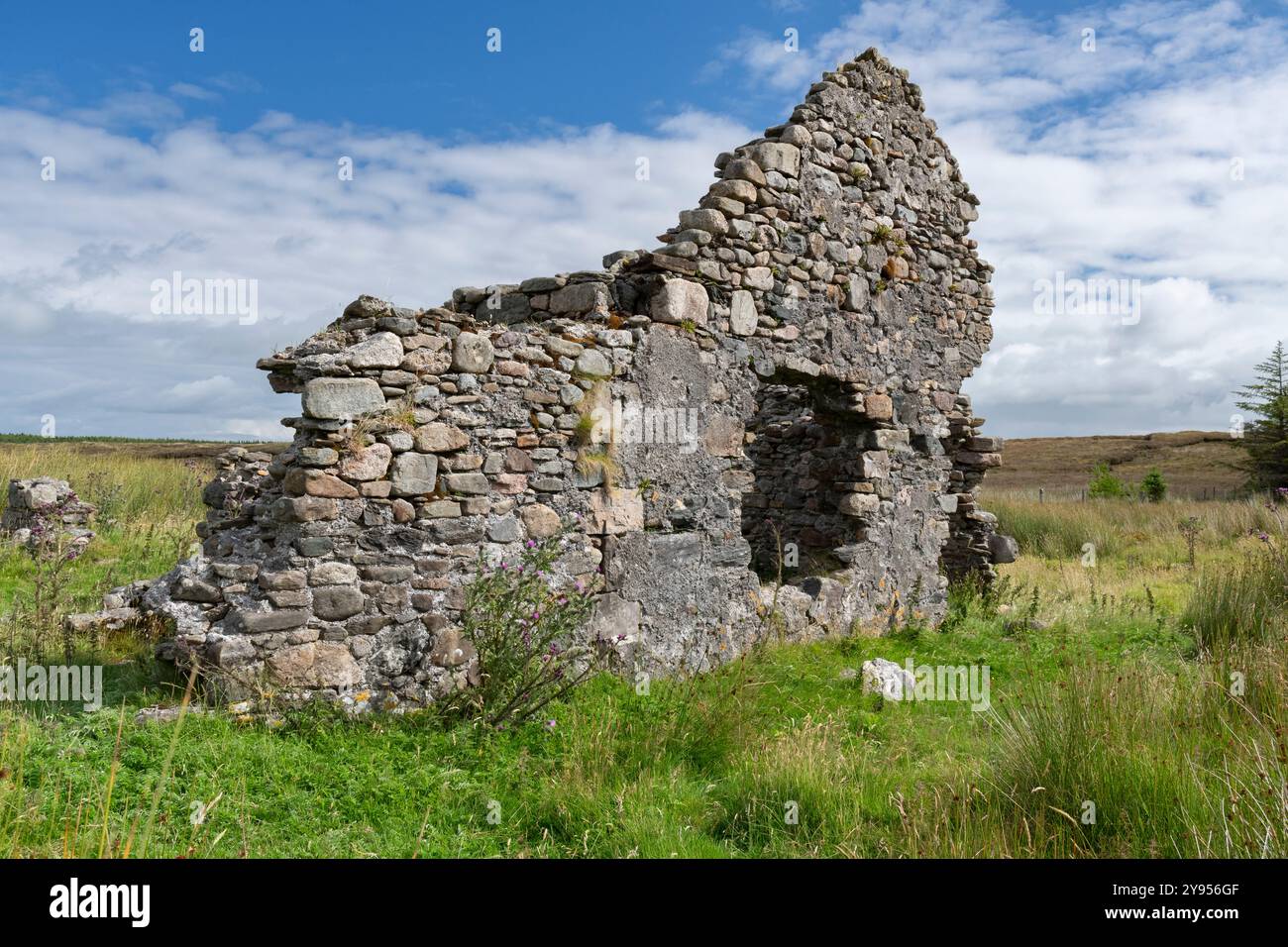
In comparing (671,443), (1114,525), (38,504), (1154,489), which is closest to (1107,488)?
(1154,489)

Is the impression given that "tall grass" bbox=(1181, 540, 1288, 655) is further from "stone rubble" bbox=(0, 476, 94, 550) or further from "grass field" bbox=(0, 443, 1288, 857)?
"stone rubble" bbox=(0, 476, 94, 550)

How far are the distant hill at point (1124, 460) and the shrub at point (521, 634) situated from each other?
87.6 feet

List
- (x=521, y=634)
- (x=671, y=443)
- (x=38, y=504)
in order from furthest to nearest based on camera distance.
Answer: (x=38, y=504) < (x=671, y=443) < (x=521, y=634)

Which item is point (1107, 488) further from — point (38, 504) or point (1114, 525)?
point (38, 504)

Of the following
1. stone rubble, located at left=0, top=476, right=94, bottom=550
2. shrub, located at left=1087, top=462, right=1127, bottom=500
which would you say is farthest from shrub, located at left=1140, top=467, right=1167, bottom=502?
stone rubble, located at left=0, top=476, right=94, bottom=550

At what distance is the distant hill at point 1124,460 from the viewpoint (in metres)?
34.6

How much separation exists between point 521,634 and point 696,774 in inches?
51.1

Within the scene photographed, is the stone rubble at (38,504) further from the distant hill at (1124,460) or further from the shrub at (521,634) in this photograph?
the distant hill at (1124,460)

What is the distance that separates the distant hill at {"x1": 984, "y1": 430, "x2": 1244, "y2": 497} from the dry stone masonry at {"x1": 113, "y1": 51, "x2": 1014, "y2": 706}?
22522mm

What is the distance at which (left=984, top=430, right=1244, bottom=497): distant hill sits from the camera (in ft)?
114

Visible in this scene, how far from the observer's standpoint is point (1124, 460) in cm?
Result: 4294

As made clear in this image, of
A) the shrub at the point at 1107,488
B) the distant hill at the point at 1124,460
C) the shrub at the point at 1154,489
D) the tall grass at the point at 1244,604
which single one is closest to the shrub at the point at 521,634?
the tall grass at the point at 1244,604

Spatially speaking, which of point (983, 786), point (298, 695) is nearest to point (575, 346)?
point (298, 695)

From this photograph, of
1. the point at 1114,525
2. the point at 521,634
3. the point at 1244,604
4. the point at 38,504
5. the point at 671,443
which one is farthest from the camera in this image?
the point at 1114,525
